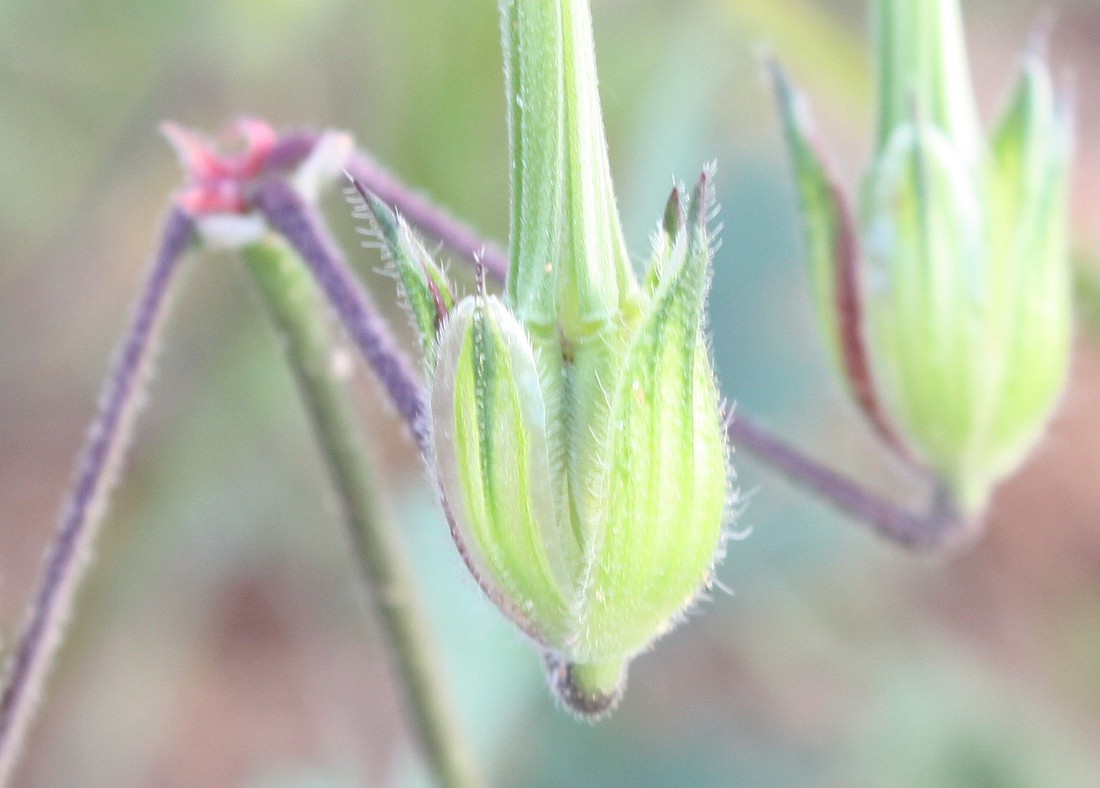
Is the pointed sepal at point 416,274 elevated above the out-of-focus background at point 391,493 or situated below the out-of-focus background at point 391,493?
above

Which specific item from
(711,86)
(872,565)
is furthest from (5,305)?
(872,565)

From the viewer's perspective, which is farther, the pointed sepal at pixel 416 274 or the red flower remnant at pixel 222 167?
the red flower remnant at pixel 222 167

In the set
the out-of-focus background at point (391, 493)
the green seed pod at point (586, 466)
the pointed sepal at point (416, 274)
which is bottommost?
the out-of-focus background at point (391, 493)

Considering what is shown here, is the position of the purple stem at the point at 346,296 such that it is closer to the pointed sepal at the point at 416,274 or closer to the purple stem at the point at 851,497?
the pointed sepal at the point at 416,274

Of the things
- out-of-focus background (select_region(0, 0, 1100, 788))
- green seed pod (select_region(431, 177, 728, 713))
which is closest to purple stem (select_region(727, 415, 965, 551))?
green seed pod (select_region(431, 177, 728, 713))

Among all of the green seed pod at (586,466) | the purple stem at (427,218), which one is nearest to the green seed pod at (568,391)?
the green seed pod at (586,466)

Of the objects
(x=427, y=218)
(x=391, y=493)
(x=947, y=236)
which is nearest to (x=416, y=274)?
(x=427, y=218)
